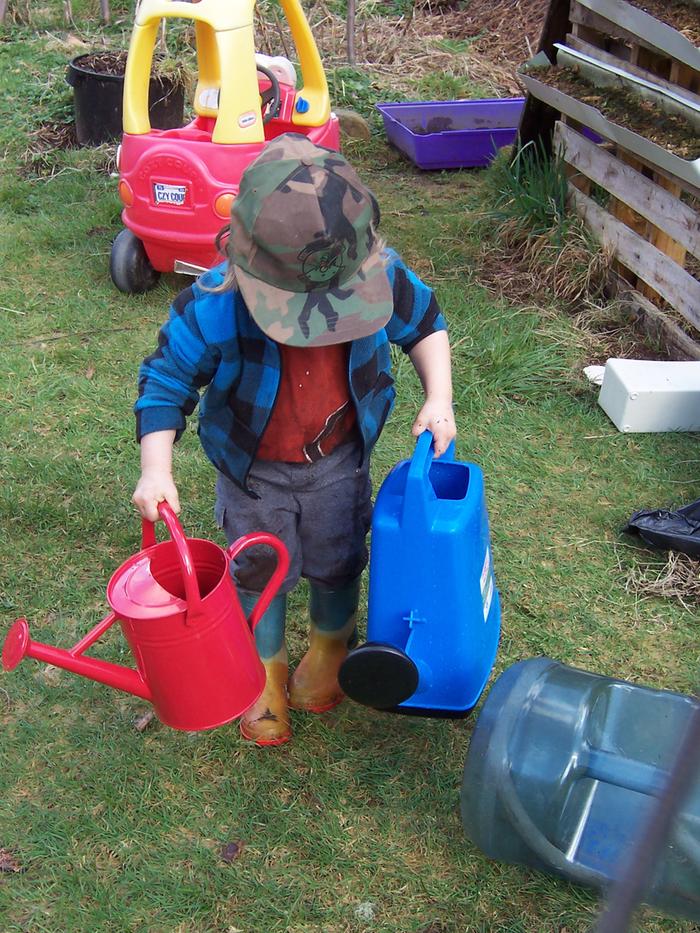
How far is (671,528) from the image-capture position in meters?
2.51

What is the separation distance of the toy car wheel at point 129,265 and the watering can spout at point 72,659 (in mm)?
2402

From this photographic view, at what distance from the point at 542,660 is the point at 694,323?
72.4 inches

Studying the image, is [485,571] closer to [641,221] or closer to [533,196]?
[641,221]

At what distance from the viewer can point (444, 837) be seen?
1.85m

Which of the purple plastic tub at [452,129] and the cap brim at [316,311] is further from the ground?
the cap brim at [316,311]

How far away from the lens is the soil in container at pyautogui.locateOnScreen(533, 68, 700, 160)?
3.12 metres

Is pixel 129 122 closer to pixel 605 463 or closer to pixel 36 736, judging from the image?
pixel 605 463

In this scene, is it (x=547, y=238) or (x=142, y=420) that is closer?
(x=142, y=420)

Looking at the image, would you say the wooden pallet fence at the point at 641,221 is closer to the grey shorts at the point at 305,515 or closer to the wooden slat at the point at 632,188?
the wooden slat at the point at 632,188

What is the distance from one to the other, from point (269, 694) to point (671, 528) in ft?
3.68

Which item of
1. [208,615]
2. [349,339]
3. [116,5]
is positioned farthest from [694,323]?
[116,5]

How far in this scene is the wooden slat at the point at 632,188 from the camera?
330 cm

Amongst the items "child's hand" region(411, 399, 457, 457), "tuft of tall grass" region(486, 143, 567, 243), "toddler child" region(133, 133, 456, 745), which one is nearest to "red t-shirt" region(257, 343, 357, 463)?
"toddler child" region(133, 133, 456, 745)

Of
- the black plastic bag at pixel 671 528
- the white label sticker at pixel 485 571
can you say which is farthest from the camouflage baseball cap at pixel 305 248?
the black plastic bag at pixel 671 528
